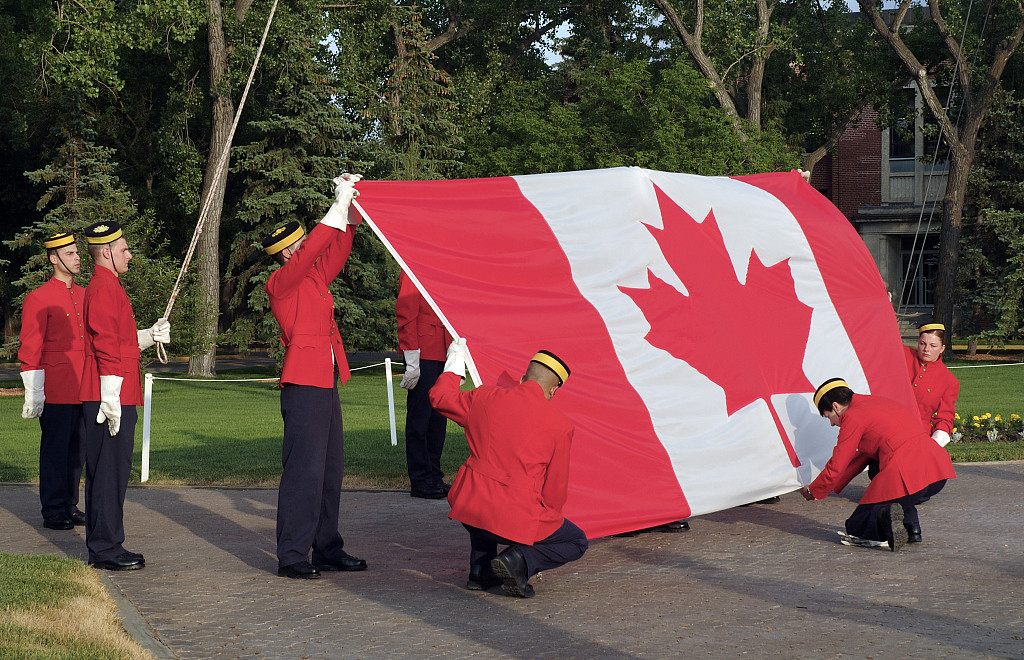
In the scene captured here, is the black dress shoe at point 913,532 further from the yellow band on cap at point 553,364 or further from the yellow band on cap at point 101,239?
the yellow band on cap at point 101,239

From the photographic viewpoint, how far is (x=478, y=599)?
5.98 metres

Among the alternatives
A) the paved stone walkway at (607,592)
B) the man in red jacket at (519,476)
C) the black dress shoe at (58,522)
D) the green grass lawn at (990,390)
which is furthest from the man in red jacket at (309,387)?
the green grass lawn at (990,390)

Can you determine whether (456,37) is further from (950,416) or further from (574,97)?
(950,416)

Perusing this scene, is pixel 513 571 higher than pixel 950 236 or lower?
lower

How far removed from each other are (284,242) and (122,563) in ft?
6.85

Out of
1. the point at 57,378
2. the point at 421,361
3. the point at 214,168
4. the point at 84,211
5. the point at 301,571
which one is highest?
the point at 214,168

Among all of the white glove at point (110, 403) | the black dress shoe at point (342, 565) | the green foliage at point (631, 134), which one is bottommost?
the black dress shoe at point (342, 565)

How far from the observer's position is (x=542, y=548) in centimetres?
596

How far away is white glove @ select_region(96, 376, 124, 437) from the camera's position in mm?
6586

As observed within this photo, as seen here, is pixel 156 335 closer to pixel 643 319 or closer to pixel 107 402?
pixel 107 402

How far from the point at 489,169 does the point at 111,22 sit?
10.00 metres

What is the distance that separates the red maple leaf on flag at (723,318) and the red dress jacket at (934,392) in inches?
53.8

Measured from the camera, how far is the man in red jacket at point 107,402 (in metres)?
6.65

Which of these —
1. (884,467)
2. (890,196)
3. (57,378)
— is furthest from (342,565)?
(890,196)
